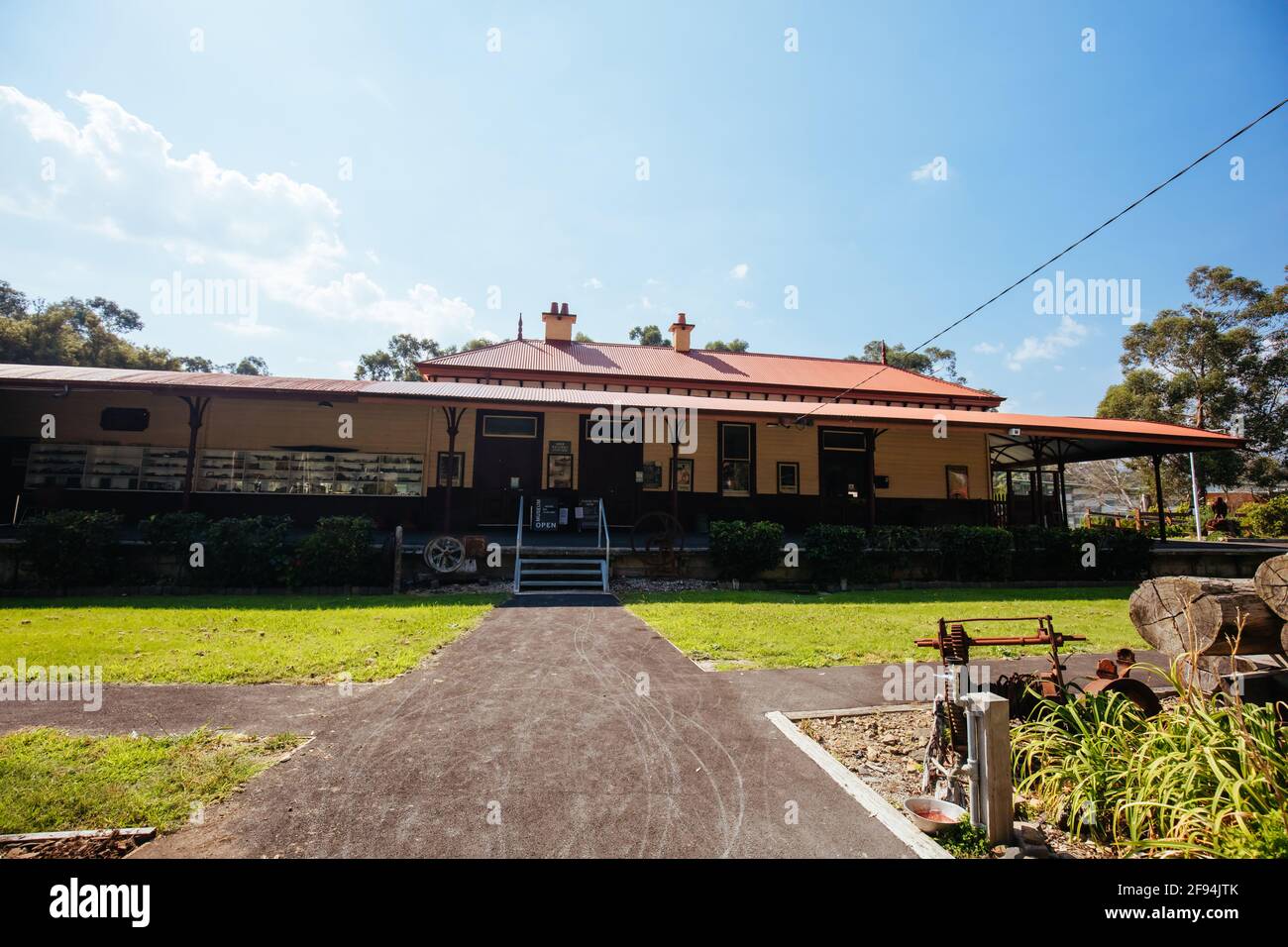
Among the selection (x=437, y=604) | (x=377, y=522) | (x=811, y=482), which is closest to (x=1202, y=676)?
(x=437, y=604)

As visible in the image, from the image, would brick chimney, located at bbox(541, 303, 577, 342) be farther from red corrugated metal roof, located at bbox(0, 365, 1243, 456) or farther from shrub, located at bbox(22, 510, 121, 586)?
shrub, located at bbox(22, 510, 121, 586)

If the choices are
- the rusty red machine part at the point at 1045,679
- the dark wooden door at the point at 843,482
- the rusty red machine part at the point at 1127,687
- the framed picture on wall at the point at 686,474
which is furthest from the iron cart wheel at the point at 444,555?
the dark wooden door at the point at 843,482

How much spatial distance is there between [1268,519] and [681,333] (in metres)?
25.7

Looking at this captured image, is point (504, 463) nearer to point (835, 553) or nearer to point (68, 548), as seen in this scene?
point (68, 548)

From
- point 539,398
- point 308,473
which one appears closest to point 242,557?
point 308,473

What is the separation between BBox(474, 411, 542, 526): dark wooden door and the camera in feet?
49.4

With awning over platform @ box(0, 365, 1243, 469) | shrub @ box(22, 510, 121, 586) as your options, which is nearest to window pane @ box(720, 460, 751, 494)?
awning over platform @ box(0, 365, 1243, 469)

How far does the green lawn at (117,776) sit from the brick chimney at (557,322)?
2042 centimetres

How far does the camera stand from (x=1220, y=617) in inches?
150

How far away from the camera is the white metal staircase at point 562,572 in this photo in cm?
1066

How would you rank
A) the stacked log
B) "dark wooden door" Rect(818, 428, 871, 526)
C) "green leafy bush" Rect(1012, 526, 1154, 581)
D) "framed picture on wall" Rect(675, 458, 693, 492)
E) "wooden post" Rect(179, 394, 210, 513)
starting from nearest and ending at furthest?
the stacked log
"wooden post" Rect(179, 394, 210, 513)
"green leafy bush" Rect(1012, 526, 1154, 581)
"framed picture on wall" Rect(675, 458, 693, 492)
"dark wooden door" Rect(818, 428, 871, 526)

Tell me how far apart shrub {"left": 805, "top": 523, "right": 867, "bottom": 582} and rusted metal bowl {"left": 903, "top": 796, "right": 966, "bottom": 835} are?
8746 mm

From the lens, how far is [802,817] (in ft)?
9.37

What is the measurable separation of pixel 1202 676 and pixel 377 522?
15554 millimetres
